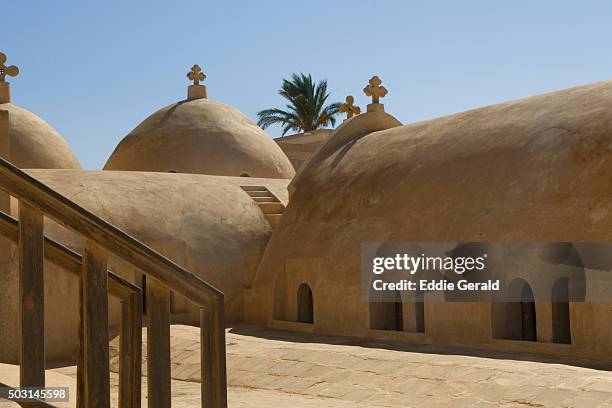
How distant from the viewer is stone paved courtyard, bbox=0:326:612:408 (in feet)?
27.0

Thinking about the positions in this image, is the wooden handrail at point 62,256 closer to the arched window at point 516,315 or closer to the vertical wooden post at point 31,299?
the vertical wooden post at point 31,299

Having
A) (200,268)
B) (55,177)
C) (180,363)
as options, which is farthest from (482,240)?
(55,177)

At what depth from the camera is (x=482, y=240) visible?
11.4 m

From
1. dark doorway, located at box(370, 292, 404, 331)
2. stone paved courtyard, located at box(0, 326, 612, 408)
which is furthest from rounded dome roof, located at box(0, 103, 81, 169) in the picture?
dark doorway, located at box(370, 292, 404, 331)

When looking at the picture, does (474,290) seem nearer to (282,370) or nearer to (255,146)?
(282,370)

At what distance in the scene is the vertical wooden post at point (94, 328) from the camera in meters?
4.05

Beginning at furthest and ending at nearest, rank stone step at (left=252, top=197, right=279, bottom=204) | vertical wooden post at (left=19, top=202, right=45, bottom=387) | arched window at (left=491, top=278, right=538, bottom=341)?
1. stone step at (left=252, top=197, right=279, bottom=204)
2. arched window at (left=491, top=278, right=538, bottom=341)
3. vertical wooden post at (left=19, top=202, right=45, bottom=387)

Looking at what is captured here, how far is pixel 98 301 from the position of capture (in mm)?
4078

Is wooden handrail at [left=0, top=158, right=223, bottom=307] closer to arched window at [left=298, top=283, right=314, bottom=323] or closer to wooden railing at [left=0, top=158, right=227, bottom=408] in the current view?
wooden railing at [left=0, top=158, right=227, bottom=408]

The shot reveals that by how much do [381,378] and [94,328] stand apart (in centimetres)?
590

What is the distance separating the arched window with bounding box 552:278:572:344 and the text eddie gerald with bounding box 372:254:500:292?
84 cm

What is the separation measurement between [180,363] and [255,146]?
10.6 m

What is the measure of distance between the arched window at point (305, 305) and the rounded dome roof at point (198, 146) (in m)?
6.63

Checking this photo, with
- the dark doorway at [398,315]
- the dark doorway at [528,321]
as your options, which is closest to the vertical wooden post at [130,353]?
the dark doorway at [528,321]
